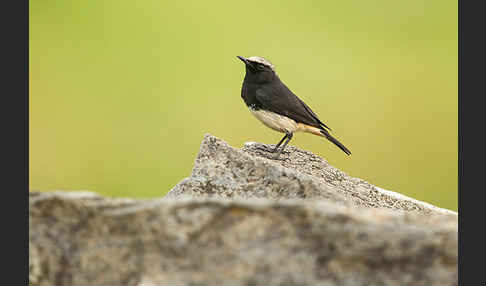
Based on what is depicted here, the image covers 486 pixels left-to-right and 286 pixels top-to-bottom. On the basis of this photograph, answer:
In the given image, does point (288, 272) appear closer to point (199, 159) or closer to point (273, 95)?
point (199, 159)

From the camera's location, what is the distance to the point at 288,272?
11.0 feet

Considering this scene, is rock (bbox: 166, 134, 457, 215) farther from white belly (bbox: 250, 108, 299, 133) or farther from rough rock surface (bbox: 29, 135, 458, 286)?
white belly (bbox: 250, 108, 299, 133)

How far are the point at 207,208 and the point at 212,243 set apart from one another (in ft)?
0.73

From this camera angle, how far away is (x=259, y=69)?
868 centimetres

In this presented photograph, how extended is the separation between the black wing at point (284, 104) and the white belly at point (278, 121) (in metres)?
0.06

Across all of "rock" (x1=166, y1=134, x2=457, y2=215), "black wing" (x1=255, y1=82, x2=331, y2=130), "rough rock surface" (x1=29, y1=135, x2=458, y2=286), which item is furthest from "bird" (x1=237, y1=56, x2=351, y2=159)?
"rough rock surface" (x1=29, y1=135, x2=458, y2=286)

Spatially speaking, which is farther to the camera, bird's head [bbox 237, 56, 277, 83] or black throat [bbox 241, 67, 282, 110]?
bird's head [bbox 237, 56, 277, 83]

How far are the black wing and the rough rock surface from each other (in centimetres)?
473

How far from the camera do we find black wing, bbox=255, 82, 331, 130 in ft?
→ 27.3

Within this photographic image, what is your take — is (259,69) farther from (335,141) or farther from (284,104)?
(335,141)

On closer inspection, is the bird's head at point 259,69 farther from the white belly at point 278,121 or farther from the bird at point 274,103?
the white belly at point 278,121

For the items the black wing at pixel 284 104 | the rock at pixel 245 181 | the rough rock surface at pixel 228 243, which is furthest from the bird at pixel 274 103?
the rough rock surface at pixel 228 243

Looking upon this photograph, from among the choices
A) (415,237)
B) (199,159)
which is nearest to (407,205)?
(199,159)

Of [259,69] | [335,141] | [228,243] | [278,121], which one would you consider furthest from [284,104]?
[228,243]
